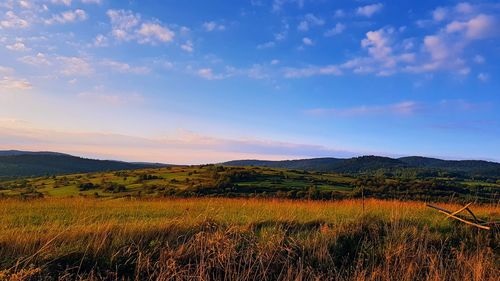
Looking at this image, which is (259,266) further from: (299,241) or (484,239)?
(484,239)

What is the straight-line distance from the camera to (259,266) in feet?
23.1

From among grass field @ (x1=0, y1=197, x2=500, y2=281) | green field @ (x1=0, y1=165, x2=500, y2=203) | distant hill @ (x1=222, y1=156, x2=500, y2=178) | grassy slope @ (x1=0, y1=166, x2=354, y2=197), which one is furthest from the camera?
distant hill @ (x1=222, y1=156, x2=500, y2=178)

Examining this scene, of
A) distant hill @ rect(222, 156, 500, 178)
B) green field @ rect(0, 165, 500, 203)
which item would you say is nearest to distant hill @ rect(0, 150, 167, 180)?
distant hill @ rect(222, 156, 500, 178)

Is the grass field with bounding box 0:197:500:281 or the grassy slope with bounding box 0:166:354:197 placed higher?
the grass field with bounding box 0:197:500:281

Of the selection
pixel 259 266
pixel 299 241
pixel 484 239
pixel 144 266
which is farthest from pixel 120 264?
pixel 484 239

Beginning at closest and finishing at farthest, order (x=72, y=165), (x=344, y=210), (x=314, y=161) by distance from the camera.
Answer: (x=344, y=210) < (x=72, y=165) < (x=314, y=161)

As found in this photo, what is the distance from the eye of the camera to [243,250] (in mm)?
7637

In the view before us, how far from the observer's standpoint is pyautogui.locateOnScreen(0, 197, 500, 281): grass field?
6574mm

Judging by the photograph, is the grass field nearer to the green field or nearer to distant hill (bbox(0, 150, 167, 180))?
the green field

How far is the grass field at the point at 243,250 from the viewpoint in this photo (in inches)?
259

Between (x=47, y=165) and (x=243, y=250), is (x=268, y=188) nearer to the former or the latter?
(x=243, y=250)

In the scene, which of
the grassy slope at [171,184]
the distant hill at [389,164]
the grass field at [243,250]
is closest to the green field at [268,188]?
the grassy slope at [171,184]

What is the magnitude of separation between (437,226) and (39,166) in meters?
157

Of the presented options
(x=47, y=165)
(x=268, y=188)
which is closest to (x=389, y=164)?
(x=268, y=188)
